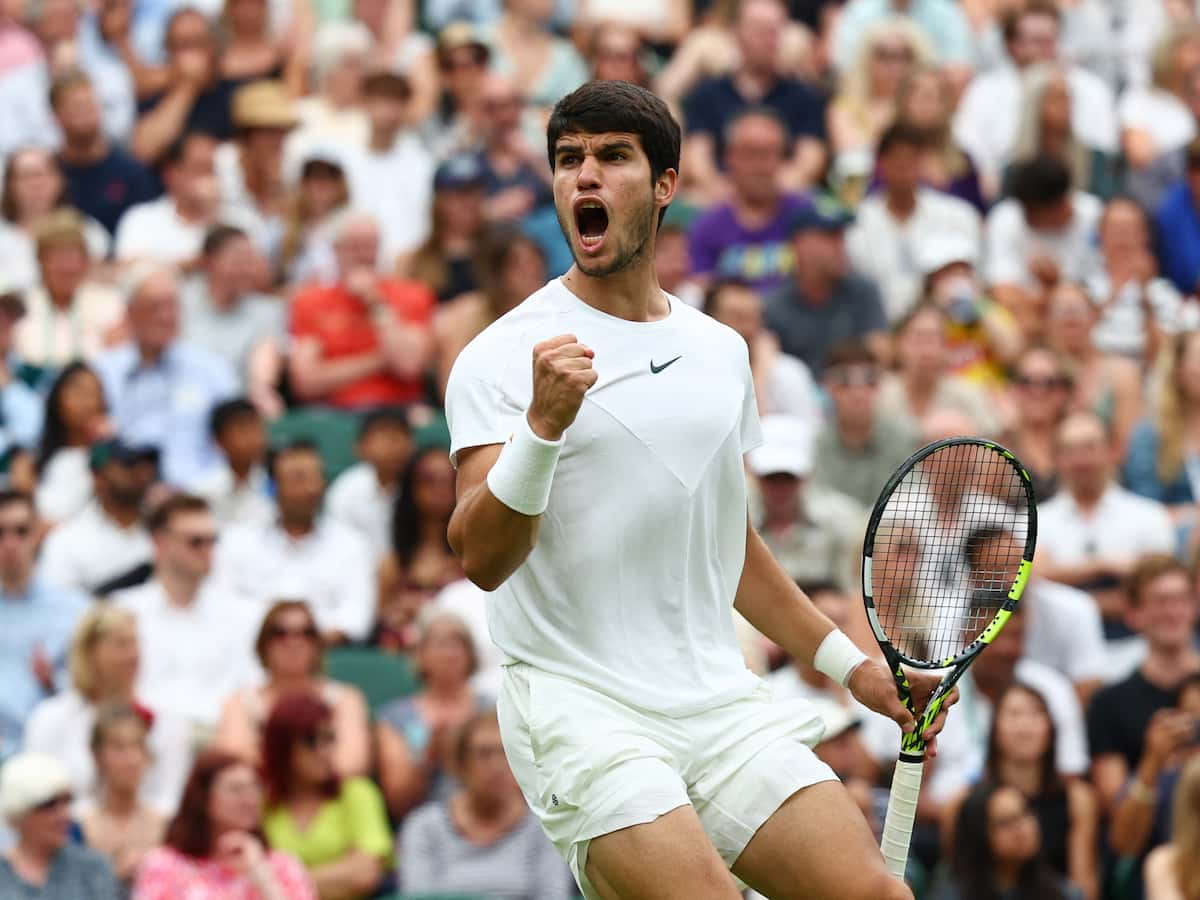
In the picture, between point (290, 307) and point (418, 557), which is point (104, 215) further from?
point (418, 557)

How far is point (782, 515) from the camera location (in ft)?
33.6

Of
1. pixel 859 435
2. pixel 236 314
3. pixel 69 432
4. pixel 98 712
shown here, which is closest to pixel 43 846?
pixel 98 712

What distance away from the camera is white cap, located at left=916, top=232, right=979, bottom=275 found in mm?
11953

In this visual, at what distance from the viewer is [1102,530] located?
10.7m

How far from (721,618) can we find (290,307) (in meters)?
7.15

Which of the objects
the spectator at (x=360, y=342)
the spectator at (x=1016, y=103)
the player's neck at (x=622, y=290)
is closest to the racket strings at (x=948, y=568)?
the player's neck at (x=622, y=290)

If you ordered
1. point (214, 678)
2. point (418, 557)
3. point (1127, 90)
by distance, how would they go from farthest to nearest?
point (1127, 90), point (418, 557), point (214, 678)

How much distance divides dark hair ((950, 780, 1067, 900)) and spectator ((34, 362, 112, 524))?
14.7ft

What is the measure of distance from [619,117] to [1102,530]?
20.7ft

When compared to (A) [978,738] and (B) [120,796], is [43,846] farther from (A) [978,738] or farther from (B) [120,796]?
(A) [978,738]

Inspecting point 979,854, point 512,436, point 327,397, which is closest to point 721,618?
point 512,436

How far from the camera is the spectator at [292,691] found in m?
9.37

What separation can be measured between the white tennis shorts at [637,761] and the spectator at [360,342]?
21.9 ft

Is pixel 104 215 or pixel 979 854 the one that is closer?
pixel 979 854
